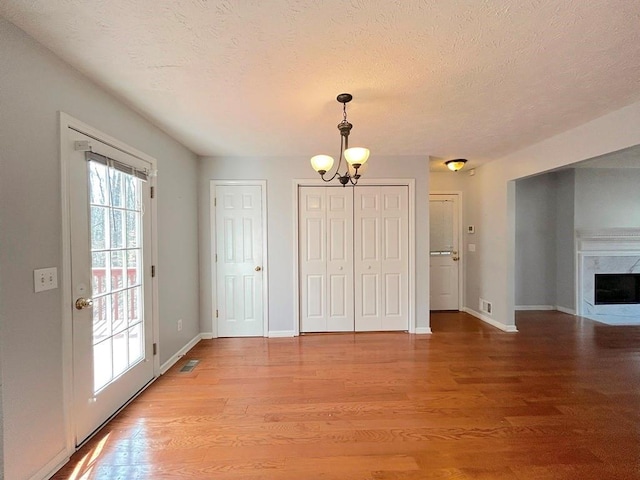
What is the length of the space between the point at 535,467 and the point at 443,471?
53cm

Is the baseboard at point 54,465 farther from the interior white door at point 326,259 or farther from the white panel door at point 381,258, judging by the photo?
the white panel door at point 381,258

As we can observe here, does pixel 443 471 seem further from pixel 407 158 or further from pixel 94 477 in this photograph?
pixel 407 158

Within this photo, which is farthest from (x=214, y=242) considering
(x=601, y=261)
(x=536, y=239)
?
(x=601, y=261)

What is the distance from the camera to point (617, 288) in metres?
4.73

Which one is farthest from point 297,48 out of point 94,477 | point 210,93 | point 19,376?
point 94,477

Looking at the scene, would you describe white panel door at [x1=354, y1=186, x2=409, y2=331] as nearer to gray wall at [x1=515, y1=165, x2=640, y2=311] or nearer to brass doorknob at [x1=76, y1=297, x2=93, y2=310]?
gray wall at [x1=515, y1=165, x2=640, y2=311]

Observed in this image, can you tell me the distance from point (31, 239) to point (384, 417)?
95.5 inches

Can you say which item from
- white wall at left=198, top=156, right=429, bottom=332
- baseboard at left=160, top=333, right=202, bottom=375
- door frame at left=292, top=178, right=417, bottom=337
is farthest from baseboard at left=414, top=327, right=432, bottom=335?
baseboard at left=160, top=333, right=202, bottom=375

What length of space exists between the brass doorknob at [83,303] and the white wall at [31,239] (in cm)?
12

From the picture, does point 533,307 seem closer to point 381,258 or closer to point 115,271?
point 381,258

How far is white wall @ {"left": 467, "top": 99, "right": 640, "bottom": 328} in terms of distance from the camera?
246 centimetres

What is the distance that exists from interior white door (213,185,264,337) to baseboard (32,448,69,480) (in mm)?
2123

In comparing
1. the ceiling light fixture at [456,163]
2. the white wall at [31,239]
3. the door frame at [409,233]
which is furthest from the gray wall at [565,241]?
the white wall at [31,239]

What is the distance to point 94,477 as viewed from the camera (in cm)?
158
